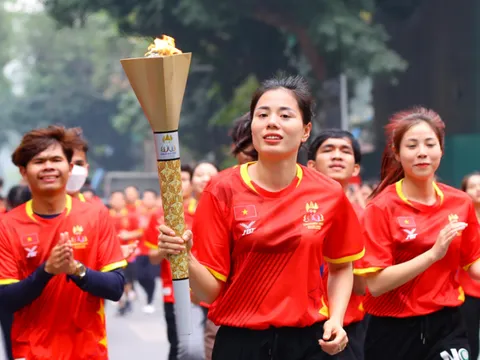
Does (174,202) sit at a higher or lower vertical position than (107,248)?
higher

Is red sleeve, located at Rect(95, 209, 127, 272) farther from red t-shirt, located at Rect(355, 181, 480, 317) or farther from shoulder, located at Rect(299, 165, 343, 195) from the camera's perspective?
shoulder, located at Rect(299, 165, 343, 195)

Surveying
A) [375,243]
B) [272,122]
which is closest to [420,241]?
[375,243]

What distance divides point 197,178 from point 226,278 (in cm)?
383

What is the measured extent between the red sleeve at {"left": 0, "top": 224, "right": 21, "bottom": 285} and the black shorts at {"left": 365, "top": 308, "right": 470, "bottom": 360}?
193 cm

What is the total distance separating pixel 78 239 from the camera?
5.28m

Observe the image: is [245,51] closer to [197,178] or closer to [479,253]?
[197,178]

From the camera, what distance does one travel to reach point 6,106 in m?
62.3

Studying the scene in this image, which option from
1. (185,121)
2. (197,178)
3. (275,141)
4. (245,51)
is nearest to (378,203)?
(275,141)

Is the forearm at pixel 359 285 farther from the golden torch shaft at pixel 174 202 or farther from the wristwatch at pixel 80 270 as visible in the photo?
the golden torch shaft at pixel 174 202

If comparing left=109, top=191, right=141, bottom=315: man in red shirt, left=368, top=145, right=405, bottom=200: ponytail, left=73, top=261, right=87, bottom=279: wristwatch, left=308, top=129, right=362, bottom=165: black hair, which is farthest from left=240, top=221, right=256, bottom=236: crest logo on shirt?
left=109, top=191, right=141, bottom=315: man in red shirt

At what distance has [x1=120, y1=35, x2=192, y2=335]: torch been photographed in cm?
375

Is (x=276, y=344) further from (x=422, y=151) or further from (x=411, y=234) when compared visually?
(x=422, y=151)

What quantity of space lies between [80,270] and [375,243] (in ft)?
4.77

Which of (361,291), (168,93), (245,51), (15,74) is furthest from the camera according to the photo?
(15,74)
